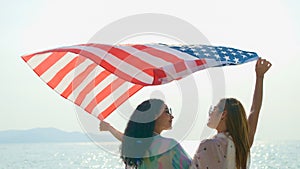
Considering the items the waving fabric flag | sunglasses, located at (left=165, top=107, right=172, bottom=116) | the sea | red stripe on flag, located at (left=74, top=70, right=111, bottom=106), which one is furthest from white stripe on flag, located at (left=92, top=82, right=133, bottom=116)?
the sea

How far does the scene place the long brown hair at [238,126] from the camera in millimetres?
4992

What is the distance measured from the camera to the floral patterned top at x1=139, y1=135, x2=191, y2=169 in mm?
4992

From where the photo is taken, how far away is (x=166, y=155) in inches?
197

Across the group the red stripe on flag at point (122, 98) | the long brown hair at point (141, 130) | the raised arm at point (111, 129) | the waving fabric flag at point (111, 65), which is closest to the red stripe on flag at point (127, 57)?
the waving fabric flag at point (111, 65)

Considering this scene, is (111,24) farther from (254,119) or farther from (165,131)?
(254,119)

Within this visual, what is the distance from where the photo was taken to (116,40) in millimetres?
5609

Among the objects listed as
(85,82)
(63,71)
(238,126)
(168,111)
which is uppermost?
(63,71)

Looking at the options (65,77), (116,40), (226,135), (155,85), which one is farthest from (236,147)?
(65,77)

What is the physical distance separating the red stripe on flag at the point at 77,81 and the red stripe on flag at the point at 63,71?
0.36ft

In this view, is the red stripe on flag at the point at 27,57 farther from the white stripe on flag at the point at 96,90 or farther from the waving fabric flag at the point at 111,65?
the white stripe on flag at the point at 96,90

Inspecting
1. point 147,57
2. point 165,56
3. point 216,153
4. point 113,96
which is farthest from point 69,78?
point 216,153

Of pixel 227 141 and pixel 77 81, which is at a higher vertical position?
pixel 77 81

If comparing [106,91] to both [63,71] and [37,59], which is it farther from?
[37,59]

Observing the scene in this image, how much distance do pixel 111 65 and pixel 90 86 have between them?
33.2 inches
